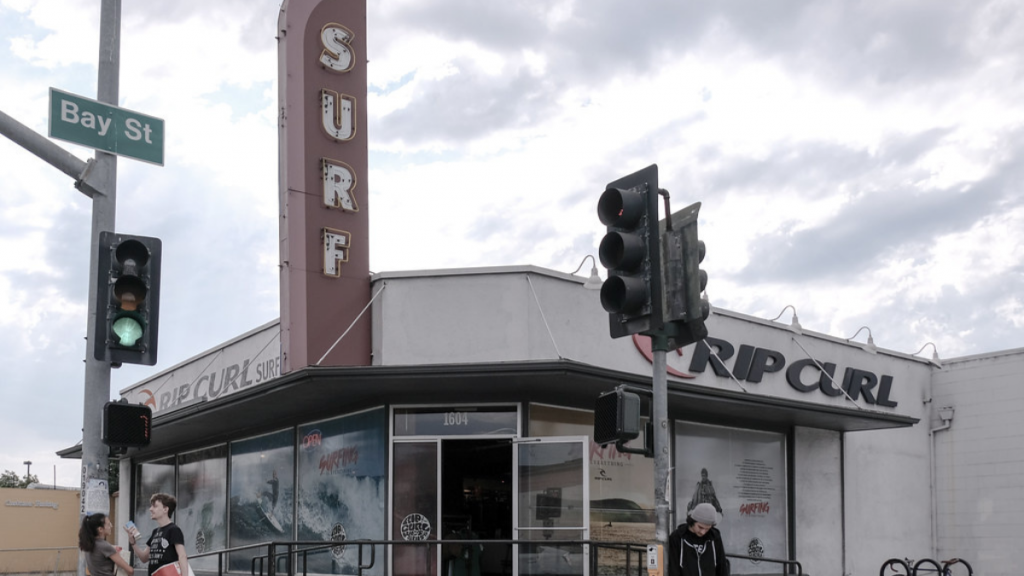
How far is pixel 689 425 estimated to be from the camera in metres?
17.8

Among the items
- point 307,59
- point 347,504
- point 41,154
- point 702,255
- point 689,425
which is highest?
point 307,59

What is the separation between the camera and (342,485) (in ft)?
54.5

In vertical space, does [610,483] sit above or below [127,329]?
below

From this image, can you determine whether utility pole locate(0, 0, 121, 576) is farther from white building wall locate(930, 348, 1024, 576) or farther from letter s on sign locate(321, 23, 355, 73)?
white building wall locate(930, 348, 1024, 576)

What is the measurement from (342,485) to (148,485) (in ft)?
28.9

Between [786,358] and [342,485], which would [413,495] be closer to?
[342,485]

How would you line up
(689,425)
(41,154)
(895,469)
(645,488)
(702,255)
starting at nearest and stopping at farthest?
1. (702,255)
2. (41,154)
3. (645,488)
4. (689,425)
5. (895,469)

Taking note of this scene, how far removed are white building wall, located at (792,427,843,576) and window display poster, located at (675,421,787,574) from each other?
32cm

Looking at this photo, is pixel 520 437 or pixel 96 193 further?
pixel 520 437

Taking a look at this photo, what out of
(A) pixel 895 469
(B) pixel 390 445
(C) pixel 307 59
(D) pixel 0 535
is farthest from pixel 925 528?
(D) pixel 0 535

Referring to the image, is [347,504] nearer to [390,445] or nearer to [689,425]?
[390,445]

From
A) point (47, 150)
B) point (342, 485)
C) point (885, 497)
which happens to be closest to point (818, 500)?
point (885, 497)

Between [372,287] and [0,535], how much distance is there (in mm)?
30557

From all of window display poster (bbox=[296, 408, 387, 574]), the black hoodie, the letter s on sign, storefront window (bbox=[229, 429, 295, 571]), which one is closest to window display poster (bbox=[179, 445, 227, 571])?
storefront window (bbox=[229, 429, 295, 571])
